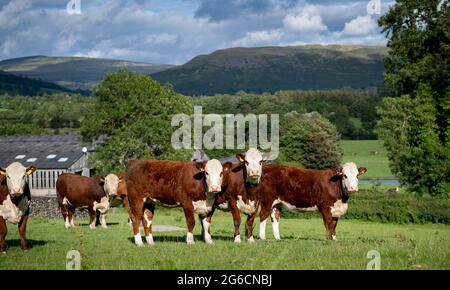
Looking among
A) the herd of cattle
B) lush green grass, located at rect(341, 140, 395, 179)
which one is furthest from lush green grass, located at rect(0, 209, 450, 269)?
lush green grass, located at rect(341, 140, 395, 179)

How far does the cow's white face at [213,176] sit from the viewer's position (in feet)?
58.7

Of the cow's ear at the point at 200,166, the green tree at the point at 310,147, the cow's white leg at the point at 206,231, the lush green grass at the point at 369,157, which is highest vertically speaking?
the cow's ear at the point at 200,166

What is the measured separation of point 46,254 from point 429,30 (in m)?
45.1

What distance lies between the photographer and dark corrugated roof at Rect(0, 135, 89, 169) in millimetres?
82250

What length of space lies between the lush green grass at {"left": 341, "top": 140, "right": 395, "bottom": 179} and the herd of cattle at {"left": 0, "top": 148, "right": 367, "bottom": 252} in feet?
297

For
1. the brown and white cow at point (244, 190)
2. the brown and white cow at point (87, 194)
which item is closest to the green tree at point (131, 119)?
the brown and white cow at point (87, 194)

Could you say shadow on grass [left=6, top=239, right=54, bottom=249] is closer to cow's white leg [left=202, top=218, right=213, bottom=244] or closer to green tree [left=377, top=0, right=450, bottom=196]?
cow's white leg [left=202, top=218, right=213, bottom=244]

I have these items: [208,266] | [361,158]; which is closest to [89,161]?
[208,266]

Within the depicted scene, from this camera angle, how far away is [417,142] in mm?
55969

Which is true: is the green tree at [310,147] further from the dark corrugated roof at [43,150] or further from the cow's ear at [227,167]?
the cow's ear at [227,167]

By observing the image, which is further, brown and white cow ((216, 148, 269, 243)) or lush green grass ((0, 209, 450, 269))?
brown and white cow ((216, 148, 269, 243))

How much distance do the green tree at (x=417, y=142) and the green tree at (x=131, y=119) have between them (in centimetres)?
1983

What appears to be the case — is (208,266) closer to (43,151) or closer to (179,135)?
(179,135)

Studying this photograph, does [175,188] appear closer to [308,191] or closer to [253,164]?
[253,164]
